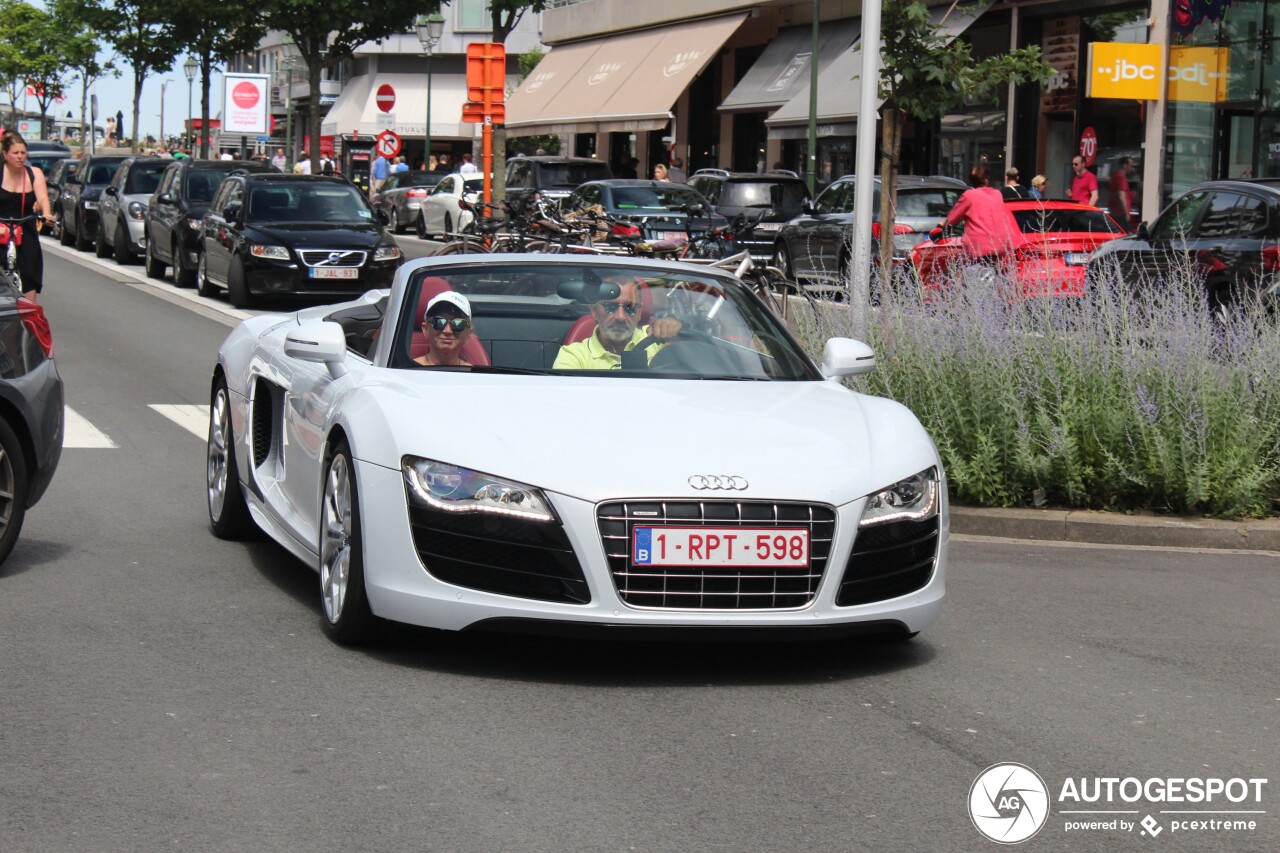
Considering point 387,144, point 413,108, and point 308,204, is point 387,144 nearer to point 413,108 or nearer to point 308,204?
point 308,204

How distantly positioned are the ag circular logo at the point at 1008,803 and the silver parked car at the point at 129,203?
26657 mm

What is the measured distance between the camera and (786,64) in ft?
146

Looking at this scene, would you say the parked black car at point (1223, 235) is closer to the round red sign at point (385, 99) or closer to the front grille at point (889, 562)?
the front grille at point (889, 562)

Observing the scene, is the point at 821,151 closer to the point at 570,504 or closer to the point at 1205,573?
the point at 1205,573

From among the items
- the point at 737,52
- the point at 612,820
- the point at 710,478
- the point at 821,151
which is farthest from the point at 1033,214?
the point at 737,52

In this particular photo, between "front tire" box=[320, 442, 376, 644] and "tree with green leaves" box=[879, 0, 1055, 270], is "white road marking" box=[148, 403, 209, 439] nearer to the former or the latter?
"tree with green leaves" box=[879, 0, 1055, 270]

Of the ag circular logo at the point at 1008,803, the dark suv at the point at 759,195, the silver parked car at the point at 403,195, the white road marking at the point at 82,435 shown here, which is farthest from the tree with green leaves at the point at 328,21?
the ag circular logo at the point at 1008,803

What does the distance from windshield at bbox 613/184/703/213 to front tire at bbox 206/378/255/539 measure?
20.2 meters

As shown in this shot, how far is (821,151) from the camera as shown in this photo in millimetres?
43938

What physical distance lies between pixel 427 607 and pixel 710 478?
95 centimetres

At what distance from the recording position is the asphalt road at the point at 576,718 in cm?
443

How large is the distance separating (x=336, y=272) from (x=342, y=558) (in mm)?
16583

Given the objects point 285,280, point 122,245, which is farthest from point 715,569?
point 122,245

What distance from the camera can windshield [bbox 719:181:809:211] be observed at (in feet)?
98.8
